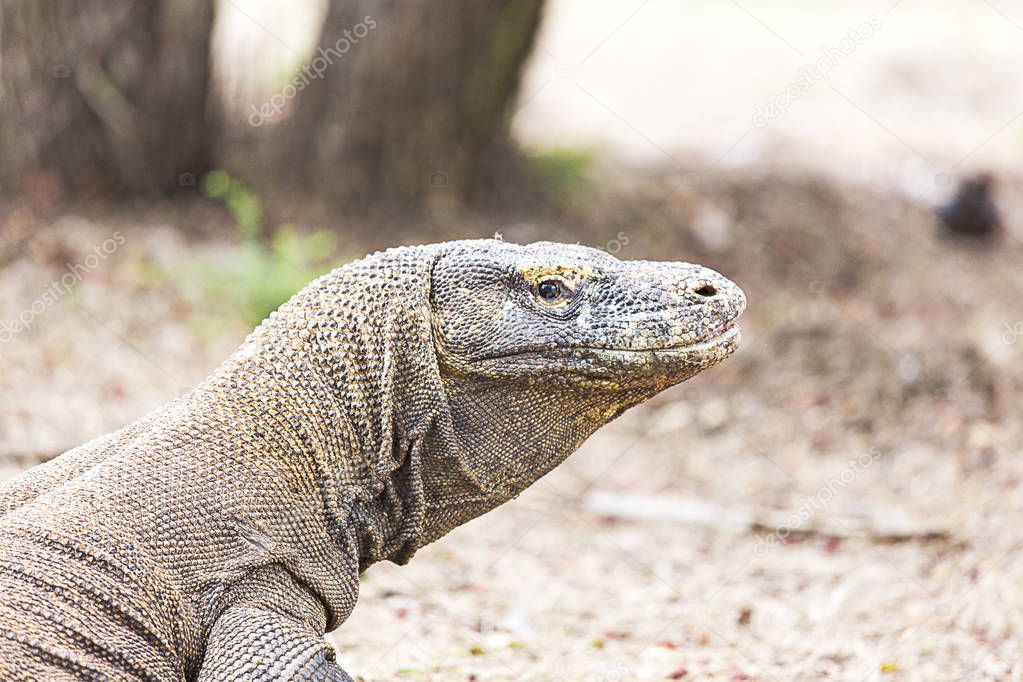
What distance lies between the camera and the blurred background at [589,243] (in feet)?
22.4

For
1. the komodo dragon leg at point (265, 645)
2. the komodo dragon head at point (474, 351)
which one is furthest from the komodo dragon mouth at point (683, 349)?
the komodo dragon leg at point (265, 645)

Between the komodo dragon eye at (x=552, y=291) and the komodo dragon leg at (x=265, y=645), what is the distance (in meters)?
1.36

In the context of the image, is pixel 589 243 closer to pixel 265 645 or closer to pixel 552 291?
pixel 552 291

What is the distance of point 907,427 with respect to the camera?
9844mm

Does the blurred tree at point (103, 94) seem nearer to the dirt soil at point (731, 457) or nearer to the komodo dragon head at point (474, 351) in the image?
the dirt soil at point (731, 457)

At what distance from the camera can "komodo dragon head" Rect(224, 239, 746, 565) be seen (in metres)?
4.27

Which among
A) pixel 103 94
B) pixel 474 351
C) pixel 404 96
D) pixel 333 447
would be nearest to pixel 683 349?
pixel 474 351

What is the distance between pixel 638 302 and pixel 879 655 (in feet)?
9.18

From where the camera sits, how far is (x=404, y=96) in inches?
447

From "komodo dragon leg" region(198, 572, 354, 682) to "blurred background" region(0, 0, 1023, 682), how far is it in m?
1.58

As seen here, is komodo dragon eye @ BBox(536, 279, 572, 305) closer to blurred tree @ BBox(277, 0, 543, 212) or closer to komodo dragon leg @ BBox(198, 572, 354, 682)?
komodo dragon leg @ BBox(198, 572, 354, 682)

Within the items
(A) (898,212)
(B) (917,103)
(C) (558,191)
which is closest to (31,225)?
(C) (558,191)

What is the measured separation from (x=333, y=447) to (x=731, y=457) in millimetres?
6137

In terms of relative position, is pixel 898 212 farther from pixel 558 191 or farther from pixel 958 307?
pixel 558 191
